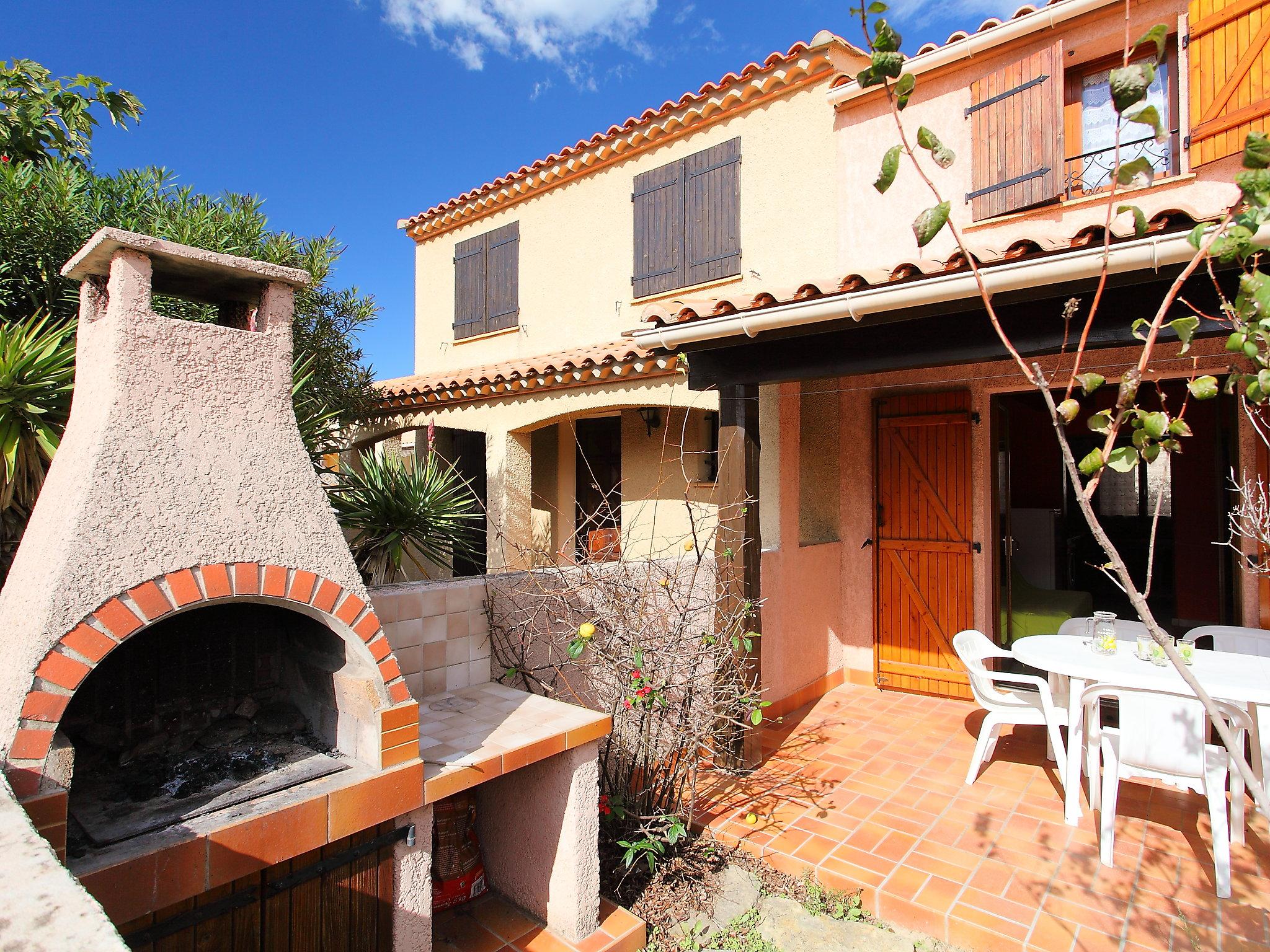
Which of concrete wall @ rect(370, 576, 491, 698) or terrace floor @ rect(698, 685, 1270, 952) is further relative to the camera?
concrete wall @ rect(370, 576, 491, 698)

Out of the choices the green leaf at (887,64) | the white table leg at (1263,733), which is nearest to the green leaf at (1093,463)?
the green leaf at (887,64)

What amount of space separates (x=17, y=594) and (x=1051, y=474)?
1337 cm

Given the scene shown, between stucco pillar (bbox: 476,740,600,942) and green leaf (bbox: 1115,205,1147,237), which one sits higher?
green leaf (bbox: 1115,205,1147,237)

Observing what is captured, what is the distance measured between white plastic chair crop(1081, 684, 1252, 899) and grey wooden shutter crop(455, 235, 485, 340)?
9.65 metres

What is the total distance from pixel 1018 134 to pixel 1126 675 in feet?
16.2

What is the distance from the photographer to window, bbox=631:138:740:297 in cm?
820

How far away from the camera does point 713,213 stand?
8344 mm

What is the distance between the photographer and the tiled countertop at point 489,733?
319 centimetres

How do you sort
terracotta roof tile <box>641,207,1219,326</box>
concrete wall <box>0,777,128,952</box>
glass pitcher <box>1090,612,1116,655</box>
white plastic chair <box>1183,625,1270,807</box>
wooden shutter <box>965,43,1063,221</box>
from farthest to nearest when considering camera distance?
wooden shutter <box>965,43,1063,221</box> → white plastic chair <box>1183,625,1270,807</box> → glass pitcher <box>1090,612,1116,655</box> → terracotta roof tile <box>641,207,1219,326</box> → concrete wall <box>0,777,128,952</box>

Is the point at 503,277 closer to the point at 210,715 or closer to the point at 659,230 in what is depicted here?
the point at 659,230

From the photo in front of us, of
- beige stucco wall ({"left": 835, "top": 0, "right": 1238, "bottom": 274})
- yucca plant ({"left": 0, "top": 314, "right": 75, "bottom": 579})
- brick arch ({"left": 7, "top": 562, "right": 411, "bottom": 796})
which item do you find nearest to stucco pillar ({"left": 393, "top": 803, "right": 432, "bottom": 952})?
brick arch ({"left": 7, "top": 562, "right": 411, "bottom": 796})

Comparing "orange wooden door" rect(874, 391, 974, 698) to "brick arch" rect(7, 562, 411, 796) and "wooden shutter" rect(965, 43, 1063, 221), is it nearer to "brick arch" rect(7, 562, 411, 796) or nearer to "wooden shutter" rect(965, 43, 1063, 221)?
"wooden shutter" rect(965, 43, 1063, 221)

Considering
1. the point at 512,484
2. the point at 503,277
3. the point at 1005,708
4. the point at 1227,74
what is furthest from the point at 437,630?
the point at 503,277

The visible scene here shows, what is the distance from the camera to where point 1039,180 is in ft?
20.4
